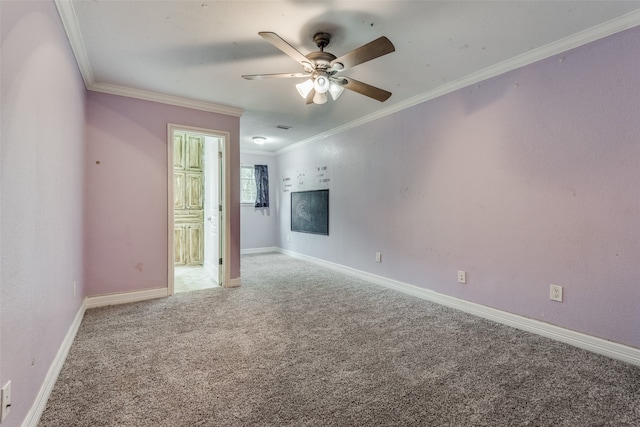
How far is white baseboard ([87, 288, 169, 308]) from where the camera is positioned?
3.21m

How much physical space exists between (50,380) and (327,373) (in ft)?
5.31

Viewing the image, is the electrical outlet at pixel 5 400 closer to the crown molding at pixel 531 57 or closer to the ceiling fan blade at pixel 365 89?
the ceiling fan blade at pixel 365 89

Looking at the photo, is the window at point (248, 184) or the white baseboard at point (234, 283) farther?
the window at point (248, 184)

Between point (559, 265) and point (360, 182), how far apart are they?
102 inches

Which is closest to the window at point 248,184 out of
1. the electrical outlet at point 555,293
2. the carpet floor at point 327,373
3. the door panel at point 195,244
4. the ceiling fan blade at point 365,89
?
the door panel at point 195,244

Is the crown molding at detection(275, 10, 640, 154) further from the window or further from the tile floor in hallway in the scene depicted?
the window

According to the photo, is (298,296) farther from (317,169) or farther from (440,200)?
(317,169)

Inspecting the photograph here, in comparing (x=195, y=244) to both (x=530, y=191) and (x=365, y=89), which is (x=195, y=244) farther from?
(x=530, y=191)

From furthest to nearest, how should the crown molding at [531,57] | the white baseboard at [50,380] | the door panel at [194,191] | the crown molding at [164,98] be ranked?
the door panel at [194,191] < the crown molding at [164,98] < the crown molding at [531,57] < the white baseboard at [50,380]

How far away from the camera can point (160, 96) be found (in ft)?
11.5

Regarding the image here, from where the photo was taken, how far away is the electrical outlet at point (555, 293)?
2424 millimetres

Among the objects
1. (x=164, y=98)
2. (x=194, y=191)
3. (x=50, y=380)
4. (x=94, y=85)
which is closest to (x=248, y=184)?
(x=194, y=191)

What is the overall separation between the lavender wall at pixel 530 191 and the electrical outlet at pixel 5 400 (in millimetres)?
3342

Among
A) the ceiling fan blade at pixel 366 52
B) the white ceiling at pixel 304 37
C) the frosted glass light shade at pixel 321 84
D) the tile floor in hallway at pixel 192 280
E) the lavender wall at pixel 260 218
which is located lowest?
the tile floor in hallway at pixel 192 280
